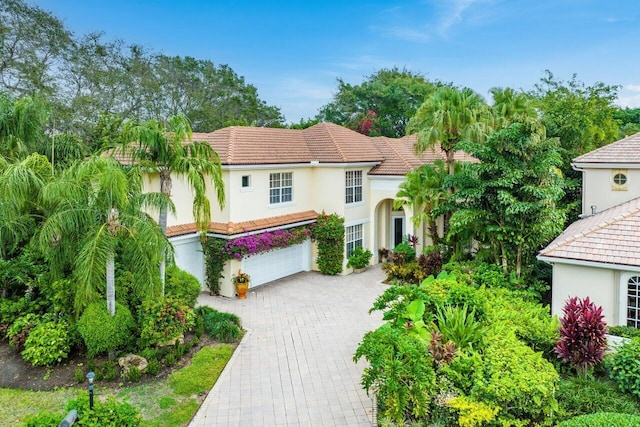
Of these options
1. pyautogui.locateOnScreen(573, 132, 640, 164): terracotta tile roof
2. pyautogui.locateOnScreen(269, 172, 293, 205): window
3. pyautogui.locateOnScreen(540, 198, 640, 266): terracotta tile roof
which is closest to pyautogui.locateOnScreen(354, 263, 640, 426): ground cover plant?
pyautogui.locateOnScreen(540, 198, 640, 266): terracotta tile roof

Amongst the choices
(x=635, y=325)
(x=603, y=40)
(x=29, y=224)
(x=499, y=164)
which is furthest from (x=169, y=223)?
(x=603, y=40)

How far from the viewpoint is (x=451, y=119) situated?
63.7 ft

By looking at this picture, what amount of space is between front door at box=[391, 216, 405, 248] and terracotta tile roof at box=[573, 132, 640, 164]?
1079 cm

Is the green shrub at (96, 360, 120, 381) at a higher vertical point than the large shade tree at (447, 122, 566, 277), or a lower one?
lower

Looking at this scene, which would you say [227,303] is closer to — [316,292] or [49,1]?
[316,292]

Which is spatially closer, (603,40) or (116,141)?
(116,141)

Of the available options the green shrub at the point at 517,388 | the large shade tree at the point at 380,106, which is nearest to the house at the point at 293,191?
the green shrub at the point at 517,388

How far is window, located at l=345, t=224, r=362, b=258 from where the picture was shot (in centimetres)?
2533

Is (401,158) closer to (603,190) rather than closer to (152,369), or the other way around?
(603,190)

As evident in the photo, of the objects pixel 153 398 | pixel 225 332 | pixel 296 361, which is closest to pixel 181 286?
pixel 225 332

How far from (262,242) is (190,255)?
11.3 feet

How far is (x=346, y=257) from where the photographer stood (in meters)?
25.2

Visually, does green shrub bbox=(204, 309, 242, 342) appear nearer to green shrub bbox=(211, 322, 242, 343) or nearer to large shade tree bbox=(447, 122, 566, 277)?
green shrub bbox=(211, 322, 242, 343)

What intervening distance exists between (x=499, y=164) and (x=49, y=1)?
36.9 m
